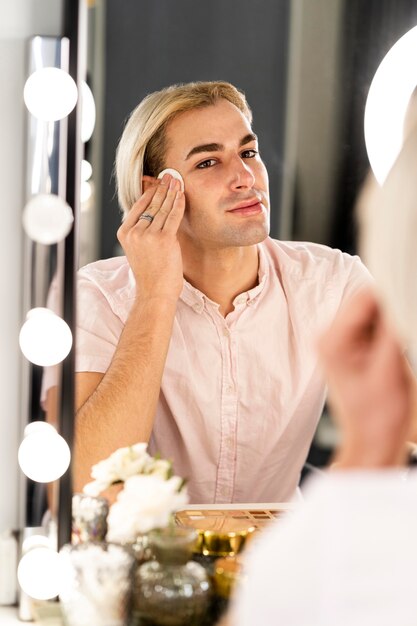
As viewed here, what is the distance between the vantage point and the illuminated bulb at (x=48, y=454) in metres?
0.69

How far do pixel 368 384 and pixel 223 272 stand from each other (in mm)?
574

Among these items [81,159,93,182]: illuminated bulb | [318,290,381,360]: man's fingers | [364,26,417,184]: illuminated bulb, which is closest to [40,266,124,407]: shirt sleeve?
[81,159,93,182]: illuminated bulb

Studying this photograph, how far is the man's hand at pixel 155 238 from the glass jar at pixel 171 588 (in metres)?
0.35

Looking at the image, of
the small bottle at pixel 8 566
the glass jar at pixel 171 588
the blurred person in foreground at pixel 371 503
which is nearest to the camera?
the blurred person in foreground at pixel 371 503

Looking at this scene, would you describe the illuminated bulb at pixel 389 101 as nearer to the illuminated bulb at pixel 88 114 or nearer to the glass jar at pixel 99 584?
the illuminated bulb at pixel 88 114

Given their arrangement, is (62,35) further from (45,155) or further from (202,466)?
(202,466)

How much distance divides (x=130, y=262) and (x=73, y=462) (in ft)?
0.91

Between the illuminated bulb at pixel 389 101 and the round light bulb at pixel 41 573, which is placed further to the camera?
the illuminated bulb at pixel 389 101

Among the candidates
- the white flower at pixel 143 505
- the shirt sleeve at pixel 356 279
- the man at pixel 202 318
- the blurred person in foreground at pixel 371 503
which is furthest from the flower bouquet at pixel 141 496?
the shirt sleeve at pixel 356 279

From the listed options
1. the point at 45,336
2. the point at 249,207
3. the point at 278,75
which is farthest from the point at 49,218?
the point at 278,75

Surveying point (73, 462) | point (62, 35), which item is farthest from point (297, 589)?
point (62, 35)

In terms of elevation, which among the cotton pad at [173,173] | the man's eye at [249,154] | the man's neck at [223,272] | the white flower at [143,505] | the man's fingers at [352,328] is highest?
the man's eye at [249,154]

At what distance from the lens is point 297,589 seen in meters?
0.36

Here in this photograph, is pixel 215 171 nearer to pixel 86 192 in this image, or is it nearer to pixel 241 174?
pixel 241 174
